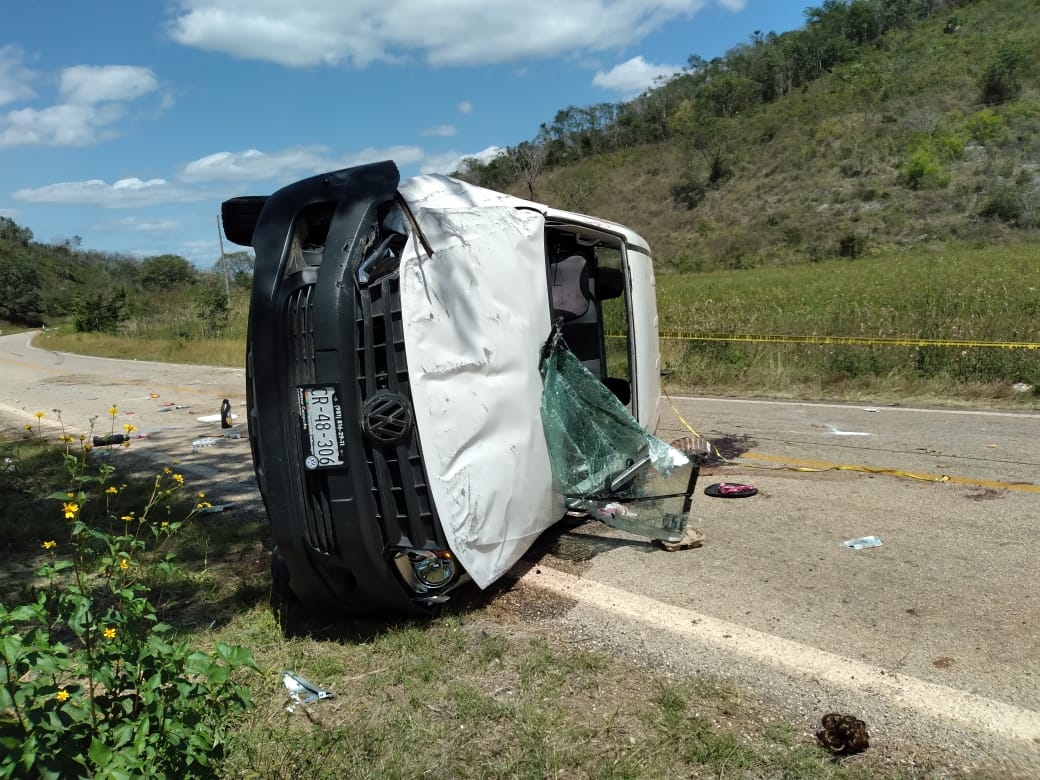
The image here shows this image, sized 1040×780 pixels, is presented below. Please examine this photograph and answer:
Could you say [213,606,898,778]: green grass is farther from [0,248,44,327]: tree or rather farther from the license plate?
[0,248,44,327]: tree

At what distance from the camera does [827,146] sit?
217 ft

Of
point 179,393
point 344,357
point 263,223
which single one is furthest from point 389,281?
point 179,393

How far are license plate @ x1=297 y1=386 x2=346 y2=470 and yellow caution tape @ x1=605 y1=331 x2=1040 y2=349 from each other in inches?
360

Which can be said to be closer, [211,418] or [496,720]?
[496,720]

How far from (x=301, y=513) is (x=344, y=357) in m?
0.70

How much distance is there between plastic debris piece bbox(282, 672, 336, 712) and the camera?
2996 millimetres

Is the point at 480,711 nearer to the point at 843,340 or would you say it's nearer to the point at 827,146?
the point at 843,340

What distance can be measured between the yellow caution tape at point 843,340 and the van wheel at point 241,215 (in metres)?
8.48

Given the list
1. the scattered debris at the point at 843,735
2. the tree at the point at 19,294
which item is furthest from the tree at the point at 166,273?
the scattered debris at the point at 843,735

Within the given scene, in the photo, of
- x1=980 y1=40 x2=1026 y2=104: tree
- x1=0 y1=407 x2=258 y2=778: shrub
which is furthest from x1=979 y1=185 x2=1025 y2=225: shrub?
x1=0 y1=407 x2=258 y2=778: shrub

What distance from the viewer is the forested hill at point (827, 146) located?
48.6 meters

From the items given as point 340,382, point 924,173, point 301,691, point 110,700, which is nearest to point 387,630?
point 301,691

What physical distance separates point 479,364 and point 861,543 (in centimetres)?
280

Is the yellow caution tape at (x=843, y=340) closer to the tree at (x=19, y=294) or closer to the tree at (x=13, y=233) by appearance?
the tree at (x=19, y=294)
